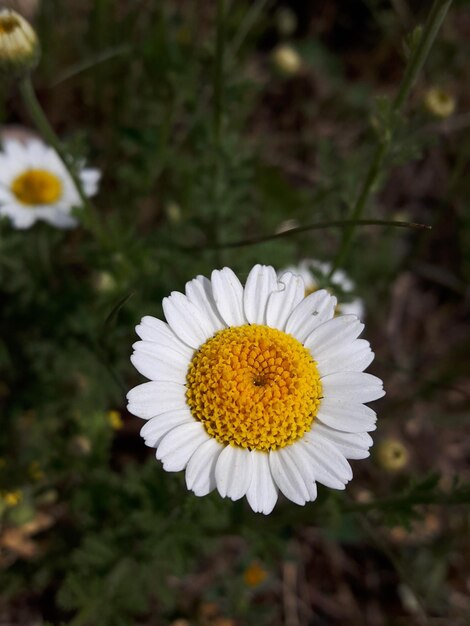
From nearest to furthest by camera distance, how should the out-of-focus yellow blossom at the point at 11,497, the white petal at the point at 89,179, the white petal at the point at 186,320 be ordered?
the white petal at the point at 186,320
the out-of-focus yellow blossom at the point at 11,497
the white petal at the point at 89,179

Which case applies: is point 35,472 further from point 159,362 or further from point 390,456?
point 390,456

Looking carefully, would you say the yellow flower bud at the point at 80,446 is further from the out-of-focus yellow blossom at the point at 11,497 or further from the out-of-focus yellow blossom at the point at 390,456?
the out-of-focus yellow blossom at the point at 390,456

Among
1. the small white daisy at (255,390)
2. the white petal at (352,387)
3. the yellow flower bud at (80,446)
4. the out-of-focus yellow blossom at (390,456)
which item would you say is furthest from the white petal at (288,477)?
the yellow flower bud at (80,446)

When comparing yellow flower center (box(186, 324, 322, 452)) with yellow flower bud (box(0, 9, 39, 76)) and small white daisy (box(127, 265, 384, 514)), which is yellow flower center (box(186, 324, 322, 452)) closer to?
small white daisy (box(127, 265, 384, 514))

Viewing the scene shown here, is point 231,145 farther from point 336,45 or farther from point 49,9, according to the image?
point 336,45

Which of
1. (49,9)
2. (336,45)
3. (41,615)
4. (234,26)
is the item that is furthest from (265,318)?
(336,45)

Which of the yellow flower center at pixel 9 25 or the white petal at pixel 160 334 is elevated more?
the yellow flower center at pixel 9 25

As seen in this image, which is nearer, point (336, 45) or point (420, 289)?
point (420, 289)

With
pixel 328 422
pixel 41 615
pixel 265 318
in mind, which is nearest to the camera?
pixel 328 422
